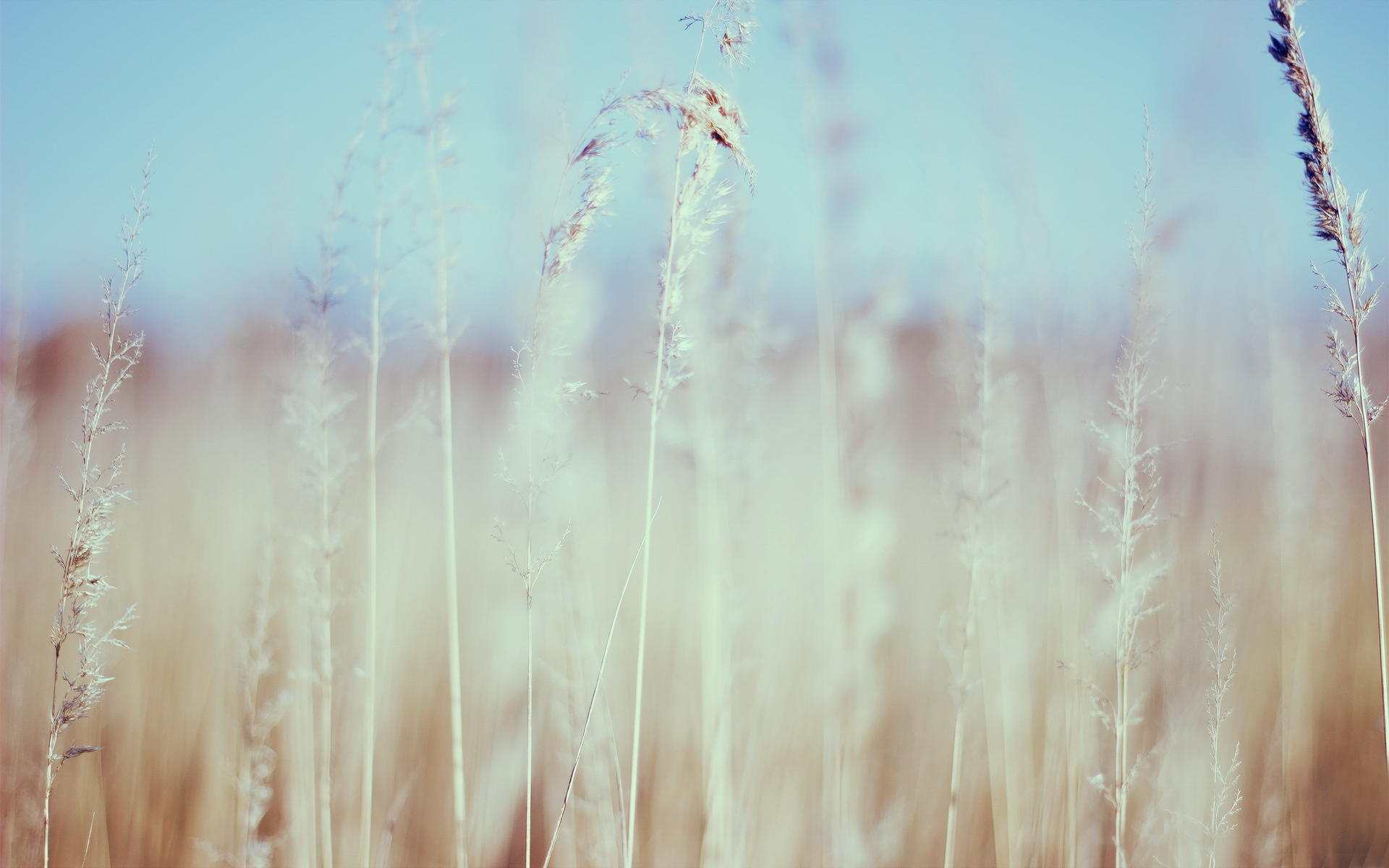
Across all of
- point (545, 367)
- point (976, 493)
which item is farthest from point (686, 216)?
point (976, 493)

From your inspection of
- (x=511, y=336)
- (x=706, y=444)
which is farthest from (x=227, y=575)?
(x=706, y=444)

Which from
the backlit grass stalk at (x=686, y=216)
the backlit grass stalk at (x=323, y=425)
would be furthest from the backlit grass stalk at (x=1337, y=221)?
the backlit grass stalk at (x=323, y=425)

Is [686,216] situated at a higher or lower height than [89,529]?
higher

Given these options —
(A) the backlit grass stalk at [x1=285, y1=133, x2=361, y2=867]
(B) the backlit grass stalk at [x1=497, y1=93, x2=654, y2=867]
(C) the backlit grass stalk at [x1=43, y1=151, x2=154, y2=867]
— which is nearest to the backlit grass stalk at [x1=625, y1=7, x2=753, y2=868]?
(B) the backlit grass stalk at [x1=497, y1=93, x2=654, y2=867]

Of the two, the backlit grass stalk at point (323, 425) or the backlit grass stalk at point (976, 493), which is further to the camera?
the backlit grass stalk at point (976, 493)

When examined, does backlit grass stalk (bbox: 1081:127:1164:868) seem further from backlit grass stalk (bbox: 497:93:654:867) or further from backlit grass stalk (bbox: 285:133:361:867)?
backlit grass stalk (bbox: 285:133:361:867)

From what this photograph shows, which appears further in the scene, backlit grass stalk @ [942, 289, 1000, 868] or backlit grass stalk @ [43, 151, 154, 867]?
backlit grass stalk @ [942, 289, 1000, 868]

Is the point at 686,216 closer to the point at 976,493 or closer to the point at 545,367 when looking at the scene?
the point at 545,367

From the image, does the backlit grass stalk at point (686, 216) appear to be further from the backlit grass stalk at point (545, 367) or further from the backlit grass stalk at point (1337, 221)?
the backlit grass stalk at point (1337, 221)

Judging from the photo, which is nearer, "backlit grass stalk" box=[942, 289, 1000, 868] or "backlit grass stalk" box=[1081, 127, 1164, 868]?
"backlit grass stalk" box=[1081, 127, 1164, 868]

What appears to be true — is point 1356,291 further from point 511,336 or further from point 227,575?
point 227,575

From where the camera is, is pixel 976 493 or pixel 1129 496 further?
pixel 976 493

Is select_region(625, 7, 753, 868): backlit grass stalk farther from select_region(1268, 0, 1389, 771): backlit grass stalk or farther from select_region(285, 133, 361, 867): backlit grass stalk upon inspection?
select_region(1268, 0, 1389, 771): backlit grass stalk

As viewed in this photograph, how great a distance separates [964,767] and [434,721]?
215 centimetres
